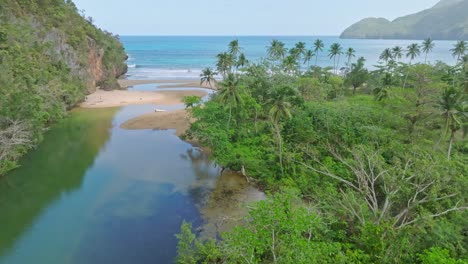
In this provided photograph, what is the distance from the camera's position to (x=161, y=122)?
155 feet

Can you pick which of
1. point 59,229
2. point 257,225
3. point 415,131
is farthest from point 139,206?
point 415,131

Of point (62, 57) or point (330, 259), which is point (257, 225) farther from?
point (62, 57)

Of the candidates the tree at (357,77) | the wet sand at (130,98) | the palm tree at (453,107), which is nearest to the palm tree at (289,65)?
the tree at (357,77)

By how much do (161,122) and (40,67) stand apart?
1833 cm

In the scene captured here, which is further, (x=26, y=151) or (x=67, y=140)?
(x=67, y=140)

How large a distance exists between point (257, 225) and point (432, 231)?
8.33 metres

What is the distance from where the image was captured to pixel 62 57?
54.9 meters

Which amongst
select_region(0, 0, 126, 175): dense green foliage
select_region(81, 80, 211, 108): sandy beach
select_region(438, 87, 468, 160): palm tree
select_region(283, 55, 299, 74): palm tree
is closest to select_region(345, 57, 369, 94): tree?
select_region(283, 55, 299, 74): palm tree

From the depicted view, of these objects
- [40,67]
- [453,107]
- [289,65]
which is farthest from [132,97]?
[453,107]

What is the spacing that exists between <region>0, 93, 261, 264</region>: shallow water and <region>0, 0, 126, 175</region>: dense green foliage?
11.6 feet

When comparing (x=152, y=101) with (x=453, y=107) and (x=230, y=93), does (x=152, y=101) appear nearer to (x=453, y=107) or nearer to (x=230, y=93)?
(x=230, y=93)

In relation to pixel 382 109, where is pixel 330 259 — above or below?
below

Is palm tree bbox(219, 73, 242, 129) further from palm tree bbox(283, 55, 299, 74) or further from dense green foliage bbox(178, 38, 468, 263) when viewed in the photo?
palm tree bbox(283, 55, 299, 74)

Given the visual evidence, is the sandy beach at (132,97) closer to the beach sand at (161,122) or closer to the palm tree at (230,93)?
the beach sand at (161,122)
